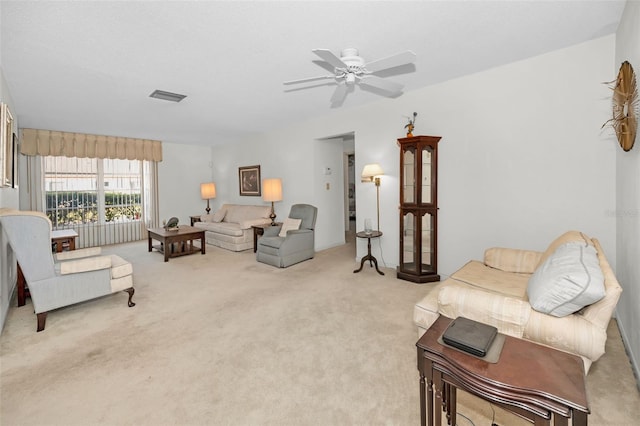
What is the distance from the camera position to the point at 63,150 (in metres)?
5.82

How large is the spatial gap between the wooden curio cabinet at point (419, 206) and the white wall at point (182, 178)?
6.09m

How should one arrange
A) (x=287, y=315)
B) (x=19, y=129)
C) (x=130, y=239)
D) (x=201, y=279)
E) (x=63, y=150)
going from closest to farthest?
(x=287, y=315)
(x=201, y=279)
(x=19, y=129)
(x=63, y=150)
(x=130, y=239)

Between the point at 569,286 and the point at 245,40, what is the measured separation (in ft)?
9.23

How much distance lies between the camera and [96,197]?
6516mm

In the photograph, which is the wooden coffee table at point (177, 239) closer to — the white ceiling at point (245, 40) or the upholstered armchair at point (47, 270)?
the upholstered armchair at point (47, 270)

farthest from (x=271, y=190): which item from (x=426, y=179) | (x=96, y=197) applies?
(x=96, y=197)

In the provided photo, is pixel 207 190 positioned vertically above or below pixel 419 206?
above

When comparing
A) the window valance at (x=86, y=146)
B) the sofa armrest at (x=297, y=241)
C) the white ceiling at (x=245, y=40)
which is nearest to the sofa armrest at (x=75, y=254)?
the white ceiling at (x=245, y=40)

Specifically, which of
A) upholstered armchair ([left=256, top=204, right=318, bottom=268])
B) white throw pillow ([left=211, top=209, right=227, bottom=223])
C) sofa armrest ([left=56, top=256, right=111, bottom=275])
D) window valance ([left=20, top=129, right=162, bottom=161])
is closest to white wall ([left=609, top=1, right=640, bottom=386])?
upholstered armchair ([left=256, top=204, right=318, bottom=268])

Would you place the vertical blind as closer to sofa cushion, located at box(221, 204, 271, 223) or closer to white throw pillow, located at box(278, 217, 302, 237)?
sofa cushion, located at box(221, 204, 271, 223)

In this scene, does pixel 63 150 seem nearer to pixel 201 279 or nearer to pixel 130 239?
pixel 130 239

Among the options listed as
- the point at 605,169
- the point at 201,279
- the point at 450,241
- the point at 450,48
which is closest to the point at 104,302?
the point at 201,279

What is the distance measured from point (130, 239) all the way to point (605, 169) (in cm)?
841

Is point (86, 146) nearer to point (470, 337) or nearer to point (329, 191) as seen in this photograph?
point (329, 191)
